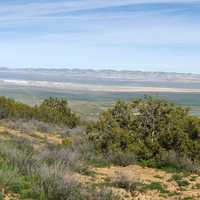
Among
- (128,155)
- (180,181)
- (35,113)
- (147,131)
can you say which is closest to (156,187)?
(180,181)

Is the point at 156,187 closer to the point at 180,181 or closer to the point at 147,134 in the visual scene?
the point at 180,181

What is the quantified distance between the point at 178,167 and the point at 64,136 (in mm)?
A: 10483

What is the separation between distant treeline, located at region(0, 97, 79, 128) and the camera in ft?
107

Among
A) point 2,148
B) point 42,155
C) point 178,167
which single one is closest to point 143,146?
point 178,167

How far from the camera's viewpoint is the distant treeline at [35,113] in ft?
107

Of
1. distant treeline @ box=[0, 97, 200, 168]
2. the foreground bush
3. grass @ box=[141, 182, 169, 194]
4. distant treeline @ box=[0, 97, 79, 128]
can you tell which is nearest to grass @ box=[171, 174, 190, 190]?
grass @ box=[141, 182, 169, 194]

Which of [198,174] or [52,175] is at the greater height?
[52,175]

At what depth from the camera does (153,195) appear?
502 inches

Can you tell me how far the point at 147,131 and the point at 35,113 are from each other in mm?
16855

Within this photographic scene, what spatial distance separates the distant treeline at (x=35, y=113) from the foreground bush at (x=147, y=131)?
42.8 feet

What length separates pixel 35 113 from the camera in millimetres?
35125

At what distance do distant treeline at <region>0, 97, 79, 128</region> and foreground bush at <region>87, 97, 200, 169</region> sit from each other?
42.8 feet

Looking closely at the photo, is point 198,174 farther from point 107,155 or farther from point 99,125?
point 99,125

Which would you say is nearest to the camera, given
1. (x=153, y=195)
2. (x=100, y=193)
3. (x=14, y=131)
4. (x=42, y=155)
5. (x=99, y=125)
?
(x=100, y=193)
